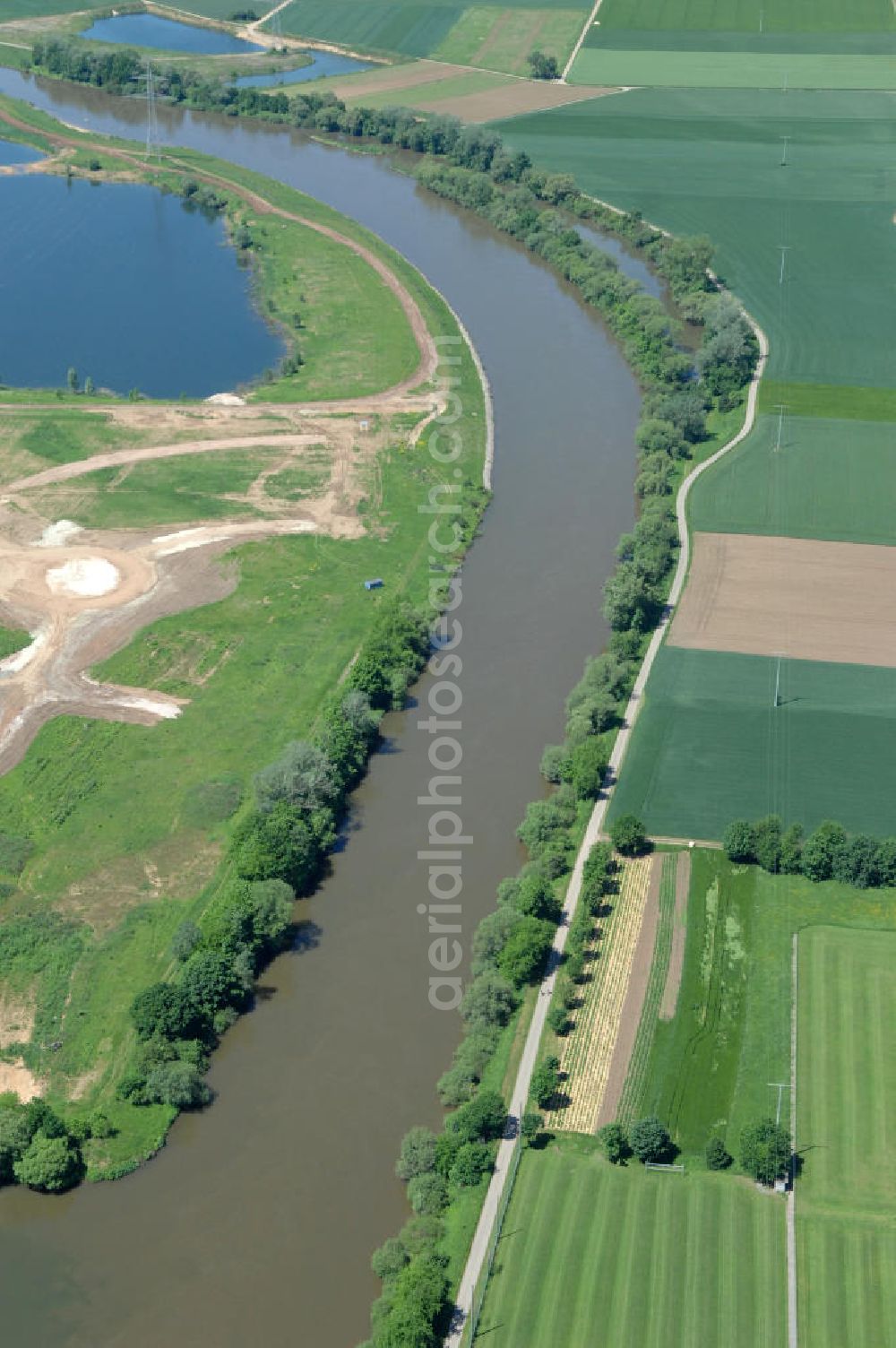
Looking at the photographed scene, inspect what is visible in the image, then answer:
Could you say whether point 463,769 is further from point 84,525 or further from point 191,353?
point 191,353

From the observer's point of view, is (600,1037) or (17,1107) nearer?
(17,1107)

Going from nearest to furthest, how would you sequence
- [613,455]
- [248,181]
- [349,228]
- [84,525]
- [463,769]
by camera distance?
[463,769]
[84,525]
[613,455]
[349,228]
[248,181]

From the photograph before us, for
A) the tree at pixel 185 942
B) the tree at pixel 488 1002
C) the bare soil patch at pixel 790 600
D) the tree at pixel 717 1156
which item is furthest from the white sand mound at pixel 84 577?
the tree at pixel 717 1156

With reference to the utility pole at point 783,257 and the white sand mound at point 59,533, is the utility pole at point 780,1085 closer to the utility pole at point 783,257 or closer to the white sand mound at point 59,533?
the white sand mound at point 59,533

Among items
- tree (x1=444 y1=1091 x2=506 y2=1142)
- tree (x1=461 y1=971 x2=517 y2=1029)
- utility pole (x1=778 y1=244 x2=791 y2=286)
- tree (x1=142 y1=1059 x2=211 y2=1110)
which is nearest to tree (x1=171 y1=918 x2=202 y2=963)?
tree (x1=142 y1=1059 x2=211 y2=1110)

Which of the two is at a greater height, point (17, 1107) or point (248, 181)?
point (248, 181)

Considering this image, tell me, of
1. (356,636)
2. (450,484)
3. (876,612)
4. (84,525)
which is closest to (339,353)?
(450,484)
